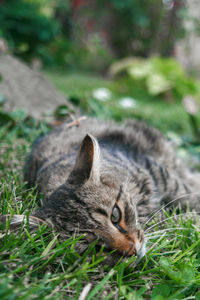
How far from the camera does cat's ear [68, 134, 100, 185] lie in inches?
63.9

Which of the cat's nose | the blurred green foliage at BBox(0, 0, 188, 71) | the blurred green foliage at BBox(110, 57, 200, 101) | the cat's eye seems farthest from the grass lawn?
the blurred green foliage at BBox(110, 57, 200, 101)

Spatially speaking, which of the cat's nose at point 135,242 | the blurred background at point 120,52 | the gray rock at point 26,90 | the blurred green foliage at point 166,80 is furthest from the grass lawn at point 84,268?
the blurred green foliage at point 166,80

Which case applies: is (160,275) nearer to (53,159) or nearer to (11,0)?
(53,159)

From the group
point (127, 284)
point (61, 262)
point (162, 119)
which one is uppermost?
point (61, 262)

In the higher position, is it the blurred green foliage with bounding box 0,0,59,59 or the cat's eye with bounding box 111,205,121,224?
the blurred green foliage with bounding box 0,0,59,59

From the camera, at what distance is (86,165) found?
165cm

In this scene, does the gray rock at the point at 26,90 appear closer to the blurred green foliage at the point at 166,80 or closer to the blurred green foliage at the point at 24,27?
the blurred green foliage at the point at 24,27

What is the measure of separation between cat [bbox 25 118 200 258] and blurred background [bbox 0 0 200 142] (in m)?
0.84

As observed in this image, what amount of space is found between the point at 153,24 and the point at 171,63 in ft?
13.0

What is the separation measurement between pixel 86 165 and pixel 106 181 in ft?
0.61

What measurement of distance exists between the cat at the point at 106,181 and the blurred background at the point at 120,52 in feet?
2.76

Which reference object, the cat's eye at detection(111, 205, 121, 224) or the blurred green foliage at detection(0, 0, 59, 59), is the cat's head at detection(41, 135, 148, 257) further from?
the blurred green foliage at detection(0, 0, 59, 59)

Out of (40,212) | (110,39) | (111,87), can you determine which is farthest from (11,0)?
(110,39)

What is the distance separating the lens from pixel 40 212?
5.14 feet
